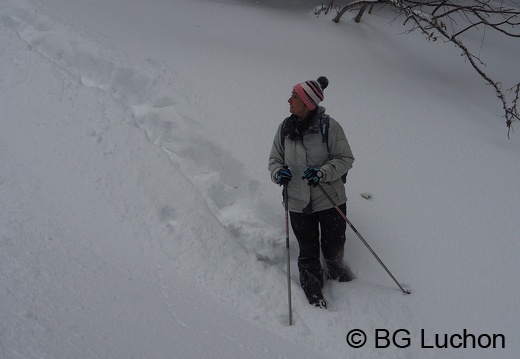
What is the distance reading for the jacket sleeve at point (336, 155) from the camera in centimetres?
333

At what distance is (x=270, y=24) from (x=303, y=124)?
450 centimetres

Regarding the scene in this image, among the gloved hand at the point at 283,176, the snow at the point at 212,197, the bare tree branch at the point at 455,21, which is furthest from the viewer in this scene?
the bare tree branch at the point at 455,21

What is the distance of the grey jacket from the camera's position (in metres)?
3.36

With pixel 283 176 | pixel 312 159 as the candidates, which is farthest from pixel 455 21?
pixel 283 176

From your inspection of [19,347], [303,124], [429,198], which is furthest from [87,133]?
[429,198]

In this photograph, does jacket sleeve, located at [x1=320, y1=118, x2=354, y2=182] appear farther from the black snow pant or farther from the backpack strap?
the black snow pant

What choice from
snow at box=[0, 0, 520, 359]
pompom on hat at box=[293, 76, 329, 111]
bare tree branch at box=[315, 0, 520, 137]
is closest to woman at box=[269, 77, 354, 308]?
pompom on hat at box=[293, 76, 329, 111]

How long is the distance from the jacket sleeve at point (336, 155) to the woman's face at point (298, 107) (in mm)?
236

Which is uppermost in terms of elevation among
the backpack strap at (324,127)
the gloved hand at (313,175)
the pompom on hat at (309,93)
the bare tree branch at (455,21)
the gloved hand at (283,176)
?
the bare tree branch at (455,21)

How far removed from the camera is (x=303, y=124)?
3352 mm

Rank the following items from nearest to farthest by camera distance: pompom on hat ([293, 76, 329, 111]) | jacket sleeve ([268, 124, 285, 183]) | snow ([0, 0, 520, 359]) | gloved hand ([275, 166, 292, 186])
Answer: snow ([0, 0, 520, 359]) < pompom on hat ([293, 76, 329, 111]) < gloved hand ([275, 166, 292, 186]) < jacket sleeve ([268, 124, 285, 183])

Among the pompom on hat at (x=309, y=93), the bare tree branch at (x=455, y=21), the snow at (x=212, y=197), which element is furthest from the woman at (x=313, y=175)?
the bare tree branch at (x=455, y=21)

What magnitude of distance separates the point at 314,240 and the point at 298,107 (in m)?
1.15

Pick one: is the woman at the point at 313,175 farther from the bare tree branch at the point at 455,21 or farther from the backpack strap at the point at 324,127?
the bare tree branch at the point at 455,21
